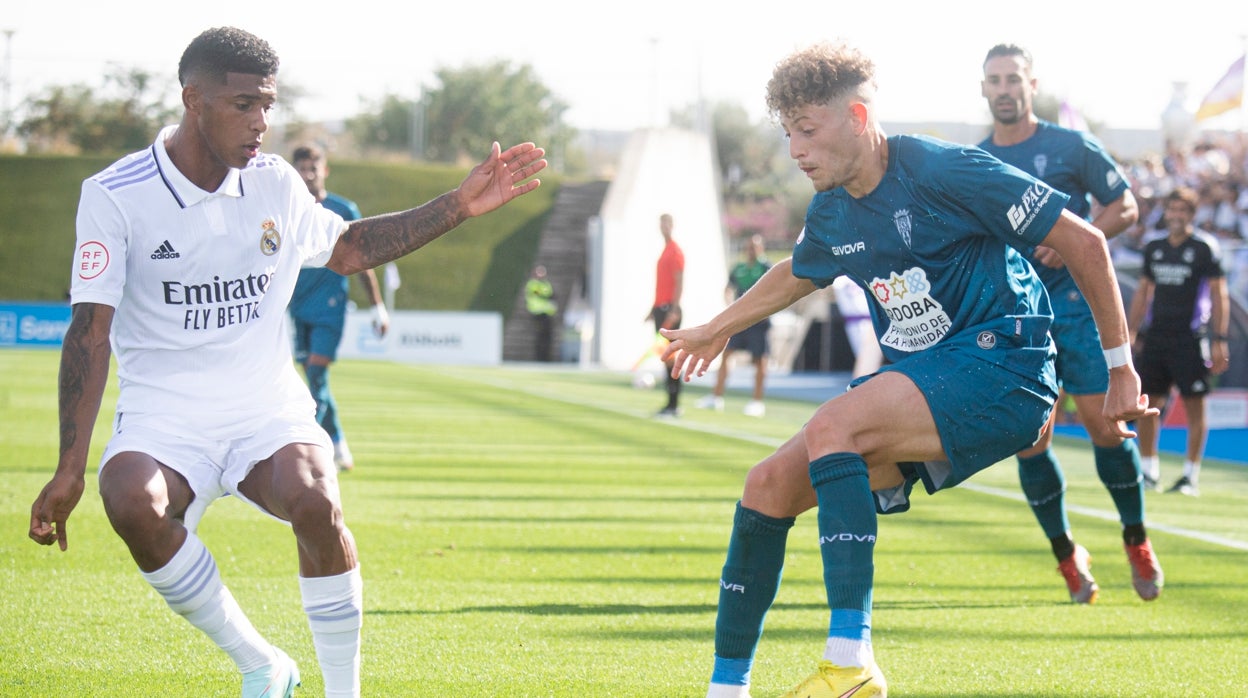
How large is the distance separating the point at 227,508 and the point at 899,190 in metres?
5.56

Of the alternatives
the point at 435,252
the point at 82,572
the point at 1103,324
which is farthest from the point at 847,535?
the point at 435,252

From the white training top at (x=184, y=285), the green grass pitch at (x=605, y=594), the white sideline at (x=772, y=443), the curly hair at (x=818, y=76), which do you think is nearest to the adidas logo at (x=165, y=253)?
the white training top at (x=184, y=285)

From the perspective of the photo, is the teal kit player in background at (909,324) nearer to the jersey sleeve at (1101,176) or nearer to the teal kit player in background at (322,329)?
the jersey sleeve at (1101,176)

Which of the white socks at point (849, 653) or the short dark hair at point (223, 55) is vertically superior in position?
the short dark hair at point (223, 55)

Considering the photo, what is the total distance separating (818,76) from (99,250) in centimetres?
194

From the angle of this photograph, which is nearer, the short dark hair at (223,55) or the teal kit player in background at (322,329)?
the short dark hair at (223,55)

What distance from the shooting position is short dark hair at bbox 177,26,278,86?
3.82m

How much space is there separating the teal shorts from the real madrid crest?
168 cm

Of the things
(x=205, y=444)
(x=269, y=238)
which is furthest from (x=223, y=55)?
(x=205, y=444)

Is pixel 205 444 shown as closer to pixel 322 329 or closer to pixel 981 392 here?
pixel 981 392

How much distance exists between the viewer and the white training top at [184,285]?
3.76m

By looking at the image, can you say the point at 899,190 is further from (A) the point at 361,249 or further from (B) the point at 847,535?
(A) the point at 361,249

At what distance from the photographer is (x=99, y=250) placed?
12.1ft

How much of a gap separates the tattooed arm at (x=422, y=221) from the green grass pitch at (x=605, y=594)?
51.4 inches
